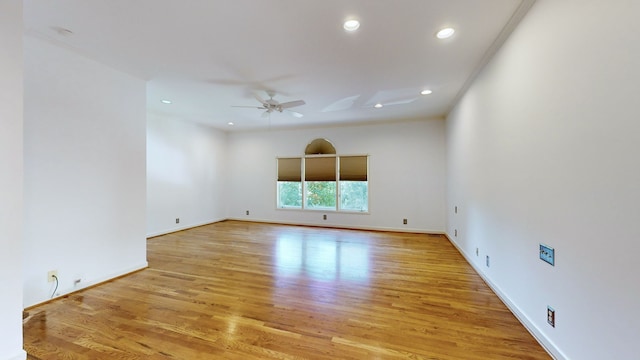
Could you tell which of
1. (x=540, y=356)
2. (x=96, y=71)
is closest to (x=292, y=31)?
(x=96, y=71)

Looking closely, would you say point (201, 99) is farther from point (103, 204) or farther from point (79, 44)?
point (103, 204)

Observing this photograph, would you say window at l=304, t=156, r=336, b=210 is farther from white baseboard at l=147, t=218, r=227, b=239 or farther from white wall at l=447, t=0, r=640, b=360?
white wall at l=447, t=0, r=640, b=360

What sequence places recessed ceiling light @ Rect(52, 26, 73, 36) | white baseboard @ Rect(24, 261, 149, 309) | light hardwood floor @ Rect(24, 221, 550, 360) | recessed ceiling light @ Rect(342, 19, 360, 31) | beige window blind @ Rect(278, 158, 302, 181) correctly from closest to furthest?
light hardwood floor @ Rect(24, 221, 550, 360), recessed ceiling light @ Rect(342, 19, 360, 31), recessed ceiling light @ Rect(52, 26, 73, 36), white baseboard @ Rect(24, 261, 149, 309), beige window blind @ Rect(278, 158, 302, 181)

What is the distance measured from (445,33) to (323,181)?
15.6 feet

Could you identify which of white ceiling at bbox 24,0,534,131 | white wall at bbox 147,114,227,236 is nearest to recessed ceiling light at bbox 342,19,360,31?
white ceiling at bbox 24,0,534,131

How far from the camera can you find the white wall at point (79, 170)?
2.46m

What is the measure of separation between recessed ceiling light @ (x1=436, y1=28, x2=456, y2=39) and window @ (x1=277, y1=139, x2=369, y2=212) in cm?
400

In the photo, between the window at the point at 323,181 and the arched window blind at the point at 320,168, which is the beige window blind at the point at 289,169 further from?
the arched window blind at the point at 320,168

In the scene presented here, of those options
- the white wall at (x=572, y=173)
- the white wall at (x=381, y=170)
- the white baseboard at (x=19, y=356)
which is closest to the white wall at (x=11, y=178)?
the white baseboard at (x=19, y=356)

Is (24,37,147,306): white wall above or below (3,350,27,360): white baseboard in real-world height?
above

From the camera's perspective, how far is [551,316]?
1.77 metres

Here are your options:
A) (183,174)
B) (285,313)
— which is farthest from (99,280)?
(183,174)

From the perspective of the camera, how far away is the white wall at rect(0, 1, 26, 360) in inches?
64.9

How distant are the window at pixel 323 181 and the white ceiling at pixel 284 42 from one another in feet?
8.27
